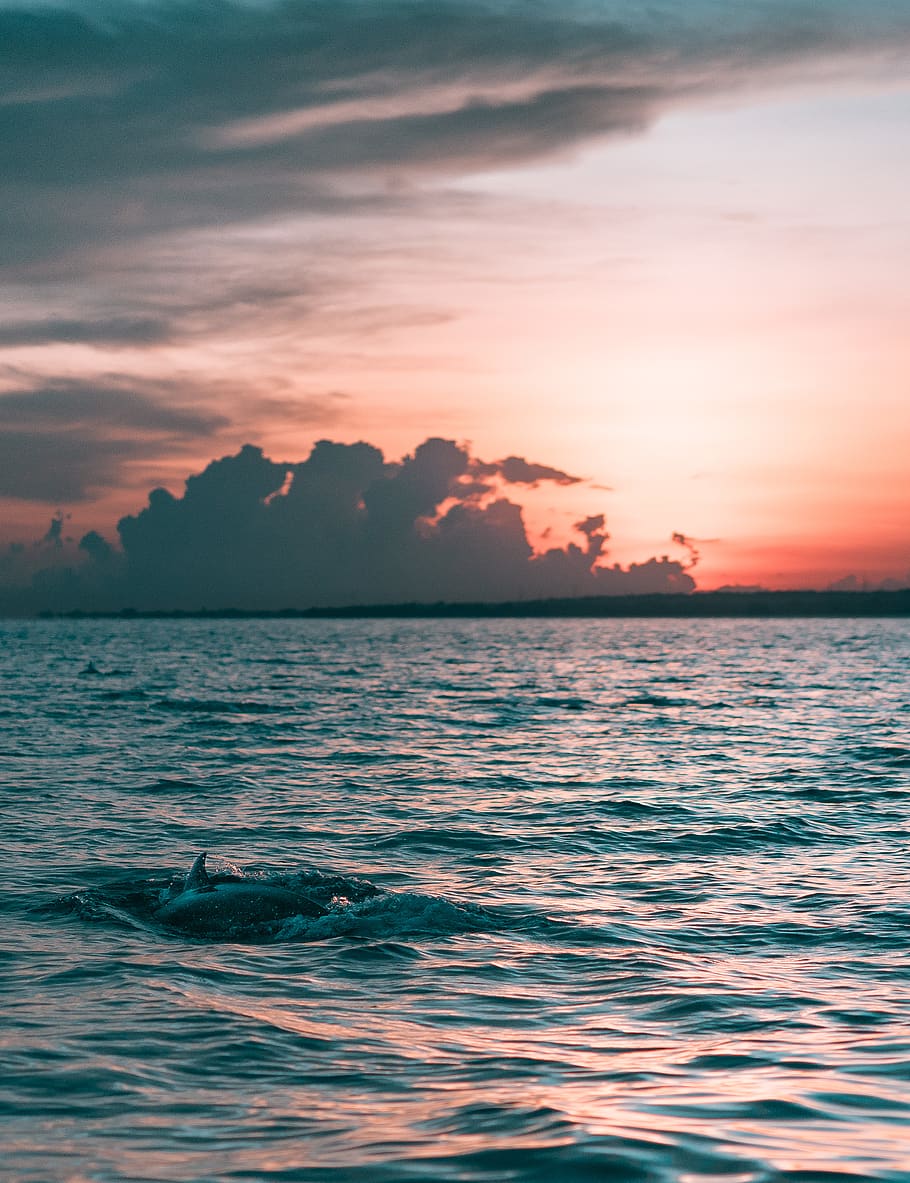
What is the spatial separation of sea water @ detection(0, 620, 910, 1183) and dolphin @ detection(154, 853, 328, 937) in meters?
0.28

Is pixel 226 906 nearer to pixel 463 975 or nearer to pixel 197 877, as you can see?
pixel 197 877

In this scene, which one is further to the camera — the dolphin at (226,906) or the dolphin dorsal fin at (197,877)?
the dolphin dorsal fin at (197,877)

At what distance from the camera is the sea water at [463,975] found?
8109 mm

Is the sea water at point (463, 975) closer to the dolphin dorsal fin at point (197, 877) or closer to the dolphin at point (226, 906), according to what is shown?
the dolphin at point (226, 906)

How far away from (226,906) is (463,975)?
3738 millimetres

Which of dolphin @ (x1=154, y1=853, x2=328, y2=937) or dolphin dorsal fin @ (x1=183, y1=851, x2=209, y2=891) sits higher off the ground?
dolphin dorsal fin @ (x1=183, y1=851, x2=209, y2=891)

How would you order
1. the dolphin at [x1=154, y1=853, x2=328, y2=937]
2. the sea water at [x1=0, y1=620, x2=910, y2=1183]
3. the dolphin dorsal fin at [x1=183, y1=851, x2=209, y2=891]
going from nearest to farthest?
the sea water at [x1=0, y1=620, x2=910, y2=1183] → the dolphin at [x1=154, y1=853, x2=328, y2=937] → the dolphin dorsal fin at [x1=183, y1=851, x2=209, y2=891]

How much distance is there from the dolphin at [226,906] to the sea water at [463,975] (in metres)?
0.28

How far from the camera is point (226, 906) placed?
583 inches

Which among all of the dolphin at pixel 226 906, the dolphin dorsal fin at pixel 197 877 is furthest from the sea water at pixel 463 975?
the dolphin dorsal fin at pixel 197 877

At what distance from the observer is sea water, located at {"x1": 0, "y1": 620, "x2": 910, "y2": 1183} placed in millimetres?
8109

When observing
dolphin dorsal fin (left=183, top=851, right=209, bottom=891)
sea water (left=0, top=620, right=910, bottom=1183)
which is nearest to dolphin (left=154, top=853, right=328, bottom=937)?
dolphin dorsal fin (left=183, top=851, right=209, bottom=891)

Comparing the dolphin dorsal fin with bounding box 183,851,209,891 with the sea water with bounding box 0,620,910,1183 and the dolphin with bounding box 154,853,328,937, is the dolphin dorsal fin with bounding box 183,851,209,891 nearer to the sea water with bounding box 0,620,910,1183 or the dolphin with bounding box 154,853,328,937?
the dolphin with bounding box 154,853,328,937

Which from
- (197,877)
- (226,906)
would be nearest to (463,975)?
(226,906)
